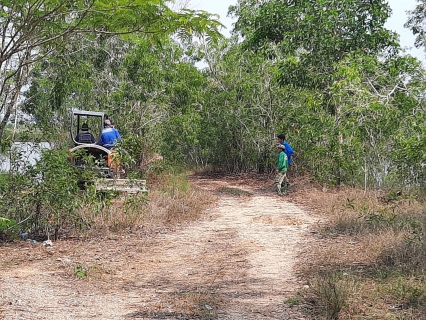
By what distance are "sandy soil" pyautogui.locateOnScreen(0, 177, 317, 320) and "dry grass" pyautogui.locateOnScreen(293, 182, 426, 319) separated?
0.33 meters

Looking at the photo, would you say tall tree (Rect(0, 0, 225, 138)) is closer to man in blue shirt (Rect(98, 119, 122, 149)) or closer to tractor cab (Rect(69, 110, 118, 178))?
tractor cab (Rect(69, 110, 118, 178))

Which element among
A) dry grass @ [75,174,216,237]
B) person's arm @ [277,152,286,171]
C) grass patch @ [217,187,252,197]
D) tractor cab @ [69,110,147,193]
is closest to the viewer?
dry grass @ [75,174,216,237]

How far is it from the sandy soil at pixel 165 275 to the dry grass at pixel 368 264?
0.33m

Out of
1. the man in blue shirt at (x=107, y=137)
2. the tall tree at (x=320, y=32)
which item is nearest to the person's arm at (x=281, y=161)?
the tall tree at (x=320, y=32)

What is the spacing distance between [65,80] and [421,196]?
8.26 metres

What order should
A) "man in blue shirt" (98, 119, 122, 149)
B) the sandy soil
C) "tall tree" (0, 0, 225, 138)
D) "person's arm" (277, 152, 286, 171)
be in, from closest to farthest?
the sandy soil
"tall tree" (0, 0, 225, 138)
"man in blue shirt" (98, 119, 122, 149)
"person's arm" (277, 152, 286, 171)

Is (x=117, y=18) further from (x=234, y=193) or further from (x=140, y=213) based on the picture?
(x=234, y=193)

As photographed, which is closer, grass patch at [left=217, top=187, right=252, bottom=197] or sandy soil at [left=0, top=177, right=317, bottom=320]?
sandy soil at [left=0, top=177, right=317, bottom=320]

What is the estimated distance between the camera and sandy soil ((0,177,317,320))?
17.0 ft

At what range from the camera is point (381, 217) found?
9.08 m

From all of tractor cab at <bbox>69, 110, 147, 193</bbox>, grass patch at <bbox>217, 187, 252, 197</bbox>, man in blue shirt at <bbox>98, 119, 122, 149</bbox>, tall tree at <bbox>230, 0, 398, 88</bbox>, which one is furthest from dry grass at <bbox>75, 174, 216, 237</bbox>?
tall tree at <bbox>230, 0, 398, 88</bbox>

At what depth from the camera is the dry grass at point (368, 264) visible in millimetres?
4934

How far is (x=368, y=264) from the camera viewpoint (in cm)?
674

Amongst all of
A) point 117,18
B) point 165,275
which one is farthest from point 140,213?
point 117,18
